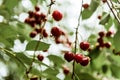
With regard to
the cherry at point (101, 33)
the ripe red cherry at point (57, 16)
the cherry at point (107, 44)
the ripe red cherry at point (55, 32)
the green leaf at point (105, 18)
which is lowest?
the cherry at point (107, 44)

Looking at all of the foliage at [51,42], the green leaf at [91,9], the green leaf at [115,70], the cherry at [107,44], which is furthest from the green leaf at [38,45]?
the green leaf at [115,70]

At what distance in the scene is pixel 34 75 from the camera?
68.9 inches

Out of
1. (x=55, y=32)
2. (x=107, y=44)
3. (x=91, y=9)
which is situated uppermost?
(x=91, y=9)

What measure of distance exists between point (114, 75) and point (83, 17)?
42.4 inches

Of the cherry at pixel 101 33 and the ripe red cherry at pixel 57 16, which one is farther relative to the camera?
the cherry at pixel 101 33

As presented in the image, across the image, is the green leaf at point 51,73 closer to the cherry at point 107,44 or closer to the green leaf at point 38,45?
the green leaf at point 38,45

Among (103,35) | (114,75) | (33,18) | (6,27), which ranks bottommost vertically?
(114,75)

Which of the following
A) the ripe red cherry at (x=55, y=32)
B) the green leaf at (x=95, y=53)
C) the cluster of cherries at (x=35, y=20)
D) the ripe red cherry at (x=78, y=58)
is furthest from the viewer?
the green leaf at (x=95, y=53)

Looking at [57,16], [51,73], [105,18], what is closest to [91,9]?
[105,18]

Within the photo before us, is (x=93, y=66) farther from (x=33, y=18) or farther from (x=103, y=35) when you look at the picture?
(x=33, y=18)

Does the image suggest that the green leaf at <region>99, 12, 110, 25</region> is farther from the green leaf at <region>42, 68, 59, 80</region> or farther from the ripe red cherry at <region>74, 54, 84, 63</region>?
the green leaf at <region>42, 68, 59, 80</region>

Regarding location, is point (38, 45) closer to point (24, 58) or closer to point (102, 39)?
point (24, 58)

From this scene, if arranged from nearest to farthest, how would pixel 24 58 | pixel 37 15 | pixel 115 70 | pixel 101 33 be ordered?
pixel 24 58 → pixel 37 15 → pixel 101 33 → pixel 115 70

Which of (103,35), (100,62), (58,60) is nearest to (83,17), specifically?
(58,60)
